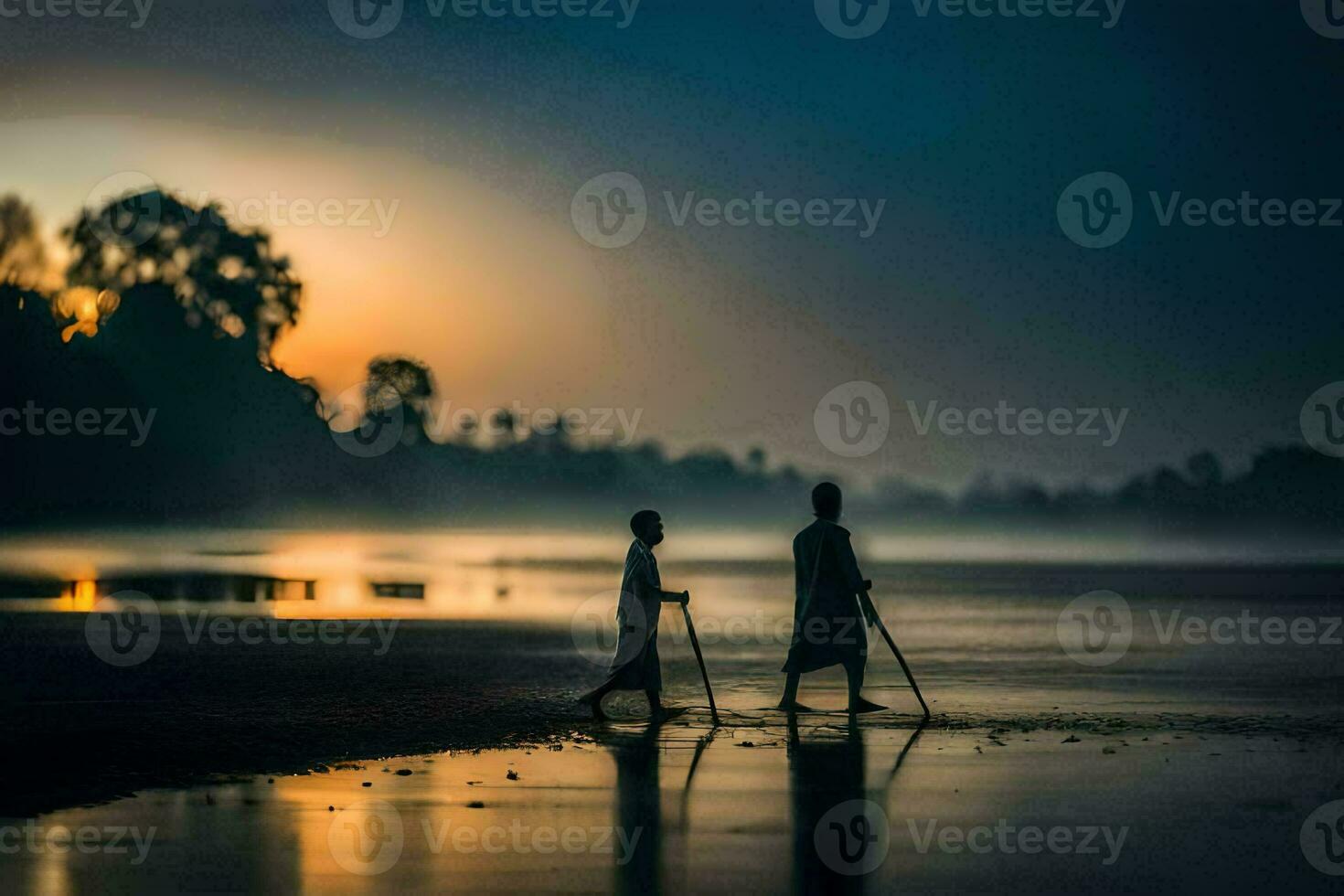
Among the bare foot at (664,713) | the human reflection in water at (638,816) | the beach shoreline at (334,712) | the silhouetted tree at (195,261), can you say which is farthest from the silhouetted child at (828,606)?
the silhouetted tree at (195,261)

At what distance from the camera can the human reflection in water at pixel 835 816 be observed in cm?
741

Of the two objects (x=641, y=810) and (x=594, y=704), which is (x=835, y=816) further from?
(x=594, y=704)

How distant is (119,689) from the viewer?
1631 cm

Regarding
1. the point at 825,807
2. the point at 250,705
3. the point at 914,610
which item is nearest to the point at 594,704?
the point at 250,705

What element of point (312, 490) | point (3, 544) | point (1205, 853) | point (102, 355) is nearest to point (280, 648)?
point (1205, 853)

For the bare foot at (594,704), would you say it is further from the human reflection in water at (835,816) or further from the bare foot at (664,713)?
the human reflection in water at (835,816)

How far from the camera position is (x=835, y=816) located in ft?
29.4

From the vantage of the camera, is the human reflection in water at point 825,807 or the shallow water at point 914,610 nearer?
the human reflection in water at point 825,807

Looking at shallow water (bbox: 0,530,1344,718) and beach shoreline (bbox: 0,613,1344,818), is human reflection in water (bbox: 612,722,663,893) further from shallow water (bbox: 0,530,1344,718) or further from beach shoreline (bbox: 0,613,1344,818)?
shallow water (bbox: 0,530,1344,718)

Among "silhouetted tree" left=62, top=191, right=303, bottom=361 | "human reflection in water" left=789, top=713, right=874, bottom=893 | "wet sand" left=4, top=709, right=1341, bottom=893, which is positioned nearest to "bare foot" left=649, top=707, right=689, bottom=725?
"human reflection in water" left=789, top=713, right=874, bottom=893

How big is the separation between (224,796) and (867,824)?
13.0 feet

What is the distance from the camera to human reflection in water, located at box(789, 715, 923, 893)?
741cm

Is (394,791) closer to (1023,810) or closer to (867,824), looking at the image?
(867,824)

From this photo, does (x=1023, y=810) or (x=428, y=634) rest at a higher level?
(x=428, y=634)
